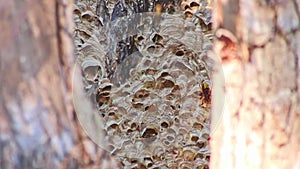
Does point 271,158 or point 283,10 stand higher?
point 283,10

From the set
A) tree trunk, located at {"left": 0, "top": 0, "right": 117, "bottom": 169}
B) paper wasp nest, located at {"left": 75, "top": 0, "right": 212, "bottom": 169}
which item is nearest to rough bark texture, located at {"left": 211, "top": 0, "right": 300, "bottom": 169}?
tree trunk, located at {"left": 0, "top": 0, "right": 117, "bottom": 169}

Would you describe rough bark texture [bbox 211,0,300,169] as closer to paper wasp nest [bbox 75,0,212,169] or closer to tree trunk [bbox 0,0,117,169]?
tree trunk [bbox 0,0,117,169]

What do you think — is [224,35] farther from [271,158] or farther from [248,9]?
[271,158]

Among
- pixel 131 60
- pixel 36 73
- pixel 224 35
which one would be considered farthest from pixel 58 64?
pixel 131 60

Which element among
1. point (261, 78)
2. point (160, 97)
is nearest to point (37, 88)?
point (261, 78)

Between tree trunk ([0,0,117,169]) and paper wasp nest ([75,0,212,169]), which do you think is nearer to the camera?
tree trunk ([0,0,117,169])

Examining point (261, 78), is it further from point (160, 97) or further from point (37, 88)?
point (160, 97)
